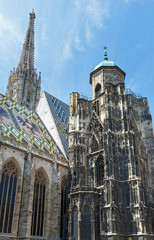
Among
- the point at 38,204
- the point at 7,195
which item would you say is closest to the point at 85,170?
the point at 38,204

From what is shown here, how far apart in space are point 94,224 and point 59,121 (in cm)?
1647

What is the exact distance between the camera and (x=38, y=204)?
73.9 feet

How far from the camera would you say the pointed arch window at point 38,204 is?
21547 millimetres

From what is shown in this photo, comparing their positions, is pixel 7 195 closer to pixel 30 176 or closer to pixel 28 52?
pixel 30 176

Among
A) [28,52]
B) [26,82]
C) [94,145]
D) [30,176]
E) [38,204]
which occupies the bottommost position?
[38,204]

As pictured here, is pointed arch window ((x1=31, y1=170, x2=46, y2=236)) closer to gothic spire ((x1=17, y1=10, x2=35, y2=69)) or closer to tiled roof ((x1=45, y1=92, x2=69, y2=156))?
tiled roof ((x1=45, y1=92, x2=69, y2=156))

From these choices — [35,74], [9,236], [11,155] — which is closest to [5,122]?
[11,155]

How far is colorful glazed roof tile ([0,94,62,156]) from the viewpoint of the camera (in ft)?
81.7

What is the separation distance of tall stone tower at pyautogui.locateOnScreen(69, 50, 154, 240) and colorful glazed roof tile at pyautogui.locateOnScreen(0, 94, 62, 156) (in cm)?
373

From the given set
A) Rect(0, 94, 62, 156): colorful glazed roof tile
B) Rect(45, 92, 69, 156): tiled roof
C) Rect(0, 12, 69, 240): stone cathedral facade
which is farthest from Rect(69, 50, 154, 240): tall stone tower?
Rect(45, 92, 69, 156): tiled roof

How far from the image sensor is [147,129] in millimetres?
26719

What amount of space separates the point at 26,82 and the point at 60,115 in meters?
15.7

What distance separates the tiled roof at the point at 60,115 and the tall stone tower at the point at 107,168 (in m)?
5.02

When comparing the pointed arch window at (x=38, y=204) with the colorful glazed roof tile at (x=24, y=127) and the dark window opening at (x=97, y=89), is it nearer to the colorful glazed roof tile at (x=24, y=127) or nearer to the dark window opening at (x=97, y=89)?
the colorful glazed roof tile at (x=24, y=127)
